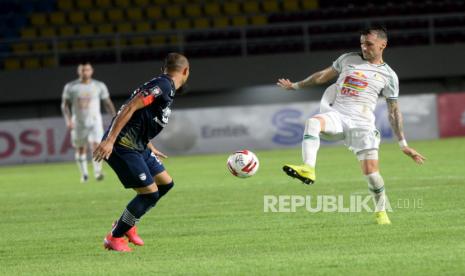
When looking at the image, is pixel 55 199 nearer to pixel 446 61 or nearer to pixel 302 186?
pixel 302 186

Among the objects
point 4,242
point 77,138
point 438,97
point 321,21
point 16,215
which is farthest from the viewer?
point 321,21

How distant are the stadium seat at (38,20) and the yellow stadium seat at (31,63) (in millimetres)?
1741

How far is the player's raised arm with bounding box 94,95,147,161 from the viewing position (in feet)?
27.5

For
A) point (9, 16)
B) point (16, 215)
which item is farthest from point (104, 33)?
point (16, 215)

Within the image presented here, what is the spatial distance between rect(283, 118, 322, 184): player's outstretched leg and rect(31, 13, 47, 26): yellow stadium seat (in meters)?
25.0

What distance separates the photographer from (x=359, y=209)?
11.7 metres

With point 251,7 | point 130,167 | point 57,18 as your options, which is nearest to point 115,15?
point 57,18

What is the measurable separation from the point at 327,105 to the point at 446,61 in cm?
2187

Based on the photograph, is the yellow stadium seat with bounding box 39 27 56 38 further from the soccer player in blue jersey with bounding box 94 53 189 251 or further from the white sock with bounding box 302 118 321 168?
the soccer player in blue jersey with bounding box 94 53 189 251

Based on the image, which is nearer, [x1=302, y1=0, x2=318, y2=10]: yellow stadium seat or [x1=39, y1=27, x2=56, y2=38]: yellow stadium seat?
[x1=39, y1=27, x2=56, y2=38]: yellow stadium seat

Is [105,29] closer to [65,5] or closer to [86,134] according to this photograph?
[65,5]

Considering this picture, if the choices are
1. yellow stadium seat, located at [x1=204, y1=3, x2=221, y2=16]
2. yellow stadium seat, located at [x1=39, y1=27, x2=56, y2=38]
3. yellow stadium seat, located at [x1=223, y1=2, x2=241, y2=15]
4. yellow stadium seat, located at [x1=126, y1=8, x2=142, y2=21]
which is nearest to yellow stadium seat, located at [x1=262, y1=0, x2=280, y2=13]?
yellow stadium seat, located at [x1=223, y1=2, x2=241, y2=15]

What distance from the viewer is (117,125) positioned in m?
8.45

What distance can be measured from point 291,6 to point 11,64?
9.34m
